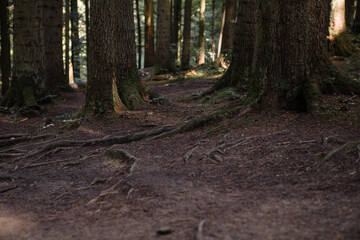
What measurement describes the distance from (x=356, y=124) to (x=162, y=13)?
13480 millimetres

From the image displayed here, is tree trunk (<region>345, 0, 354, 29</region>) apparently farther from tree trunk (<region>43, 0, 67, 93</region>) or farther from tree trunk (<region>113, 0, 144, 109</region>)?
tree trunk (<region>43, 0, 67, 93</region>)

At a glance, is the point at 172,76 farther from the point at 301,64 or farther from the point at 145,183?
the point at 145,183

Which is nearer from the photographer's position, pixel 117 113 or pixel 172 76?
pixel 117 113

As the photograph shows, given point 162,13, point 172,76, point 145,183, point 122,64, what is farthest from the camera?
point 172,76

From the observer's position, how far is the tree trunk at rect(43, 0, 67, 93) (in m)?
15.1

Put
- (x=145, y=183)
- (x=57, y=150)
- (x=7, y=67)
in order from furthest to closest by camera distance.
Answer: (x=7, y=67), (x=57, y=150), (x=145, y=183)

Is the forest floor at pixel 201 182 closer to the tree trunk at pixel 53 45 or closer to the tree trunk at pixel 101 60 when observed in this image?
the tree trunk at pixel 101 60

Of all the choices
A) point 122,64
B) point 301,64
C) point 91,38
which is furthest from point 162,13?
point 301,64

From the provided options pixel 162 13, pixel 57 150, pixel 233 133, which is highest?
pixel 162 13

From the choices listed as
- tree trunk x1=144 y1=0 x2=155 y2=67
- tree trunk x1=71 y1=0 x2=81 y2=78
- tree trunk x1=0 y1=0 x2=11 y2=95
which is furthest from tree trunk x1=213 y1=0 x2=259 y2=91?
tree trunk x1=71 y1=0 x2=81 y2=78

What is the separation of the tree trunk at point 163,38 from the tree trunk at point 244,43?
7.29 meters

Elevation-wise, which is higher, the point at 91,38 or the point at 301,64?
the point at 91,38

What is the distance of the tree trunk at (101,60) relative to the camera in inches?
330

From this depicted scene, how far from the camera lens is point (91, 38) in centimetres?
846
